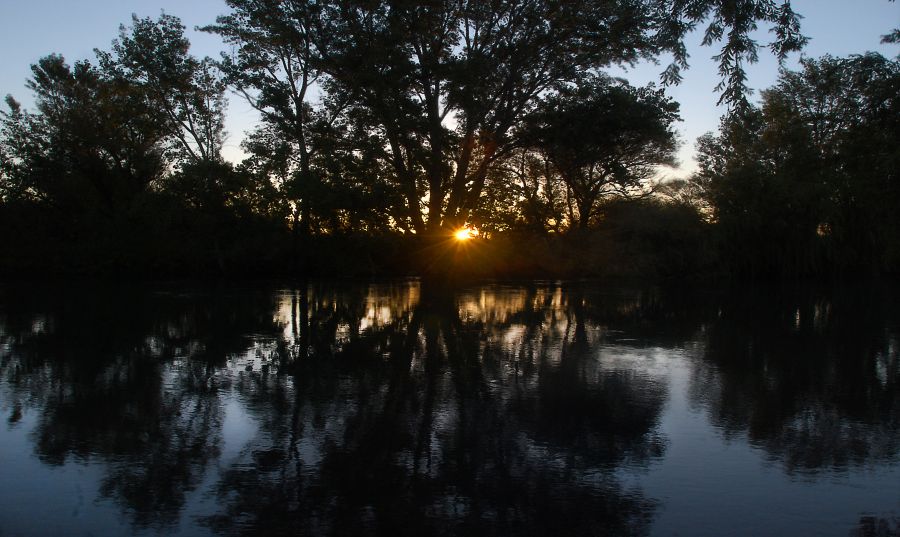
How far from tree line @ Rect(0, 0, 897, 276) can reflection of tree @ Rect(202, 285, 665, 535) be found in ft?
75.5

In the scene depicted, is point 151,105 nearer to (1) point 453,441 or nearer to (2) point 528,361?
(2) point 528,361

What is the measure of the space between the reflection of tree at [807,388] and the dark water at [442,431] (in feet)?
0.15

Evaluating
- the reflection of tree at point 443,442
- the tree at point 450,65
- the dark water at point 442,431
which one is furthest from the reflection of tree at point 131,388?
the tree at point 450,65

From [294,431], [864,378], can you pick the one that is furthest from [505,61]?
[294,431]

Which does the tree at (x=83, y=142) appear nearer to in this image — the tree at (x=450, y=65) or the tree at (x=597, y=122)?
the tree at (x=450, y=65)

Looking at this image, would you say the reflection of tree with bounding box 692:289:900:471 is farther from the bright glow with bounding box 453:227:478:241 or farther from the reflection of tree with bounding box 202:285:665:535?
the bright glow with bounding box 453:227:478:241

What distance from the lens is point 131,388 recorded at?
8742 millimetres

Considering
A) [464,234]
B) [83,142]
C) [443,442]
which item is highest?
[83,142]

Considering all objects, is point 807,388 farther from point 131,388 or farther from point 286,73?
point 286,73

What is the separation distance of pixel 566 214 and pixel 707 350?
113 feet

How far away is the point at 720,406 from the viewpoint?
8.23 meters

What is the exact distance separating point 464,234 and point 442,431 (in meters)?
31.6

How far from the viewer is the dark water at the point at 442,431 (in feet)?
16.1

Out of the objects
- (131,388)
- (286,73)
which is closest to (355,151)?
(286,73)
